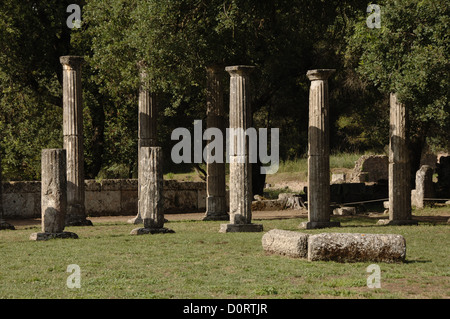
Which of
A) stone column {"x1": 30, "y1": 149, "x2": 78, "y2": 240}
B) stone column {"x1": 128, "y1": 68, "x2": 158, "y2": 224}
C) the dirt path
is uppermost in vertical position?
stone column {"x1": 128, "y1": 68, "x2": 158, "y2": 224}

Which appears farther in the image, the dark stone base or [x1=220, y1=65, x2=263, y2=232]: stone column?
the dark stone base

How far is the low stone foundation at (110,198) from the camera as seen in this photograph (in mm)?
28000

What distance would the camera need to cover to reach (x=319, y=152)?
2125 centimetres

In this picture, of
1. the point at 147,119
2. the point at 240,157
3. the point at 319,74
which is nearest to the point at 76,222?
the point at 147,119

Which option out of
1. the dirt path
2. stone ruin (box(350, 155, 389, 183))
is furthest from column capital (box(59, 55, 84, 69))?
stone ruin (box(350, 155, 389, 183))

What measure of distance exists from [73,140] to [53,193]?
16.0 feet

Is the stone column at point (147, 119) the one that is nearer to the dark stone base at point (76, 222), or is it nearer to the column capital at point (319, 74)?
the dark stone base at point (76, 222)

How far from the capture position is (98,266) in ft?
42.8

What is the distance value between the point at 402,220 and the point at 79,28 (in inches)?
536

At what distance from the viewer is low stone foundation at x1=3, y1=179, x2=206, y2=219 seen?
28.0 metres

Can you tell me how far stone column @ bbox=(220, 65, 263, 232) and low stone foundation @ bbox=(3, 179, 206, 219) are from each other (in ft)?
31.8

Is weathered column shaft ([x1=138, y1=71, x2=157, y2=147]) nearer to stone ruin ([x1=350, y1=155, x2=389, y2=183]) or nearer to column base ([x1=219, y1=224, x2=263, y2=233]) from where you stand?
column base ([x1=219, y1=224, x2=263, y2=233])

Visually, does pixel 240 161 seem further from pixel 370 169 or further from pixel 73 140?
pixel 370 169

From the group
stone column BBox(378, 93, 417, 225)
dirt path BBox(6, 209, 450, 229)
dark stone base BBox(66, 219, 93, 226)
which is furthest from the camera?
dirt path BBox(6, 209, 450, 229)
